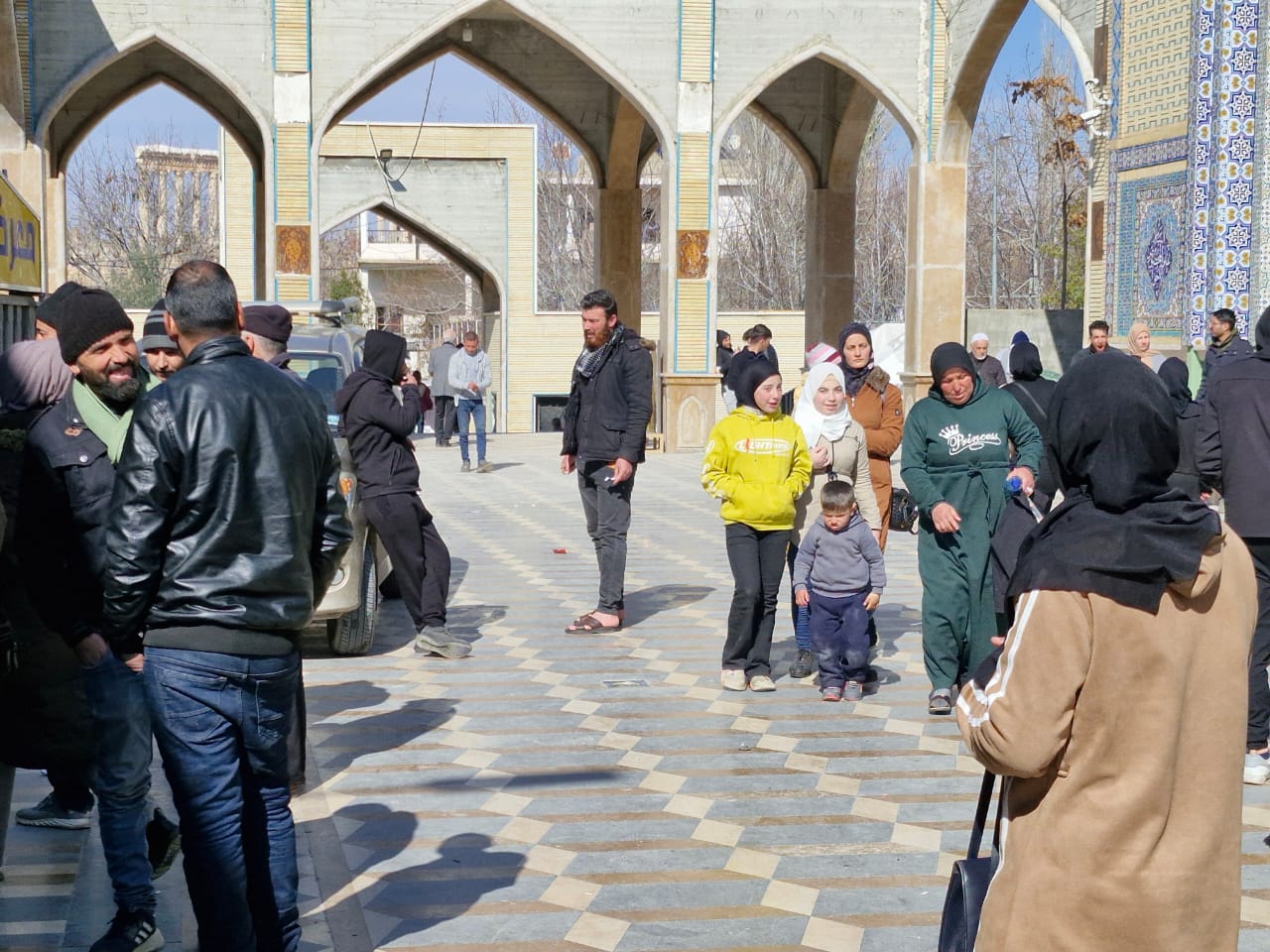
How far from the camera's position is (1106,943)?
244 cm

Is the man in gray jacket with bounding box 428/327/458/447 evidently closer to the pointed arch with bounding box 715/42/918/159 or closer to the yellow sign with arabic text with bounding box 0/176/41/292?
the pointed arch with bounding box 715/42/918/159

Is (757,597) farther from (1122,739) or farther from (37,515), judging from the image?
(1122,739)

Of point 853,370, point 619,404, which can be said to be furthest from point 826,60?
point 619,404

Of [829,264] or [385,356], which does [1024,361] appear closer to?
[385,356]

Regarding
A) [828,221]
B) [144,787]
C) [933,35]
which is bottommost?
[144,787]

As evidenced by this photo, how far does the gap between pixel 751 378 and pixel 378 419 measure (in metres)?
1.73

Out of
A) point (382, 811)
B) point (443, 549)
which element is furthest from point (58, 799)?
point (443, 549)

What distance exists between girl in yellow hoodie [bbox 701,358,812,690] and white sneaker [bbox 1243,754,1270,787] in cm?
202

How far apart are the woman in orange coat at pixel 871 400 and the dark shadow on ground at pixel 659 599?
61.7 inches

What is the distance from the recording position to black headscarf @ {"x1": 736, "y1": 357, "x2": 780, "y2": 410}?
6.84 metres

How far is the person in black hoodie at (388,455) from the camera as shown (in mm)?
7363

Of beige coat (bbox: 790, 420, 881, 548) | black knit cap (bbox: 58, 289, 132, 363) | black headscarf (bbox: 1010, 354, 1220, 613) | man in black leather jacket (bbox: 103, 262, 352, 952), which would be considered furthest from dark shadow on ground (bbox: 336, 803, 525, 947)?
beige coat (bbox: 790, 420, 881, 548)

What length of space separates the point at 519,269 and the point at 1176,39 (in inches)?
834

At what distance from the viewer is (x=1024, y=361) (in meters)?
8.64
